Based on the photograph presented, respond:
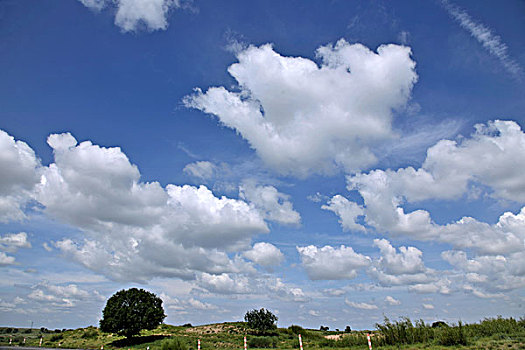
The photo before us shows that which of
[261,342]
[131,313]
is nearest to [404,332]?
[261,342]

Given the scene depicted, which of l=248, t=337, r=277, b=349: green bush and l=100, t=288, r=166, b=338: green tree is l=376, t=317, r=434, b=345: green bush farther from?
l=100, t=288, r=166, b=338: green tree

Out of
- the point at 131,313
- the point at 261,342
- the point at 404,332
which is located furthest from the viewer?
the point at 131,313

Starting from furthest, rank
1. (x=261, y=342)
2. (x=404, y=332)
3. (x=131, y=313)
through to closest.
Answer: (x=131, y=313), (x=261, y=342), (x=404, y=332)

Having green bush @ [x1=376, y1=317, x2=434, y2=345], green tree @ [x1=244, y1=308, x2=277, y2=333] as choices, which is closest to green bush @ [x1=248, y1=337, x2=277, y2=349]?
green tree @ [x1=244, y1=308, x2=277, y2=333]

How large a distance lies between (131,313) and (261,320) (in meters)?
19.2

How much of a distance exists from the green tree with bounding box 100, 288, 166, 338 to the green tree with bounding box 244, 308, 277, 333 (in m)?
13.1

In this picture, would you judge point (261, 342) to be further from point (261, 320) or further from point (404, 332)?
point (404, 332)

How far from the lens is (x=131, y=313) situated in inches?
2143

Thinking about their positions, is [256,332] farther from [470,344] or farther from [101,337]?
[470,344]

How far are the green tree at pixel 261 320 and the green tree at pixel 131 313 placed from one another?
13060 mm

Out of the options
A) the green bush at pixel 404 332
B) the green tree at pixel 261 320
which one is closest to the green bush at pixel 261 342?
the green tree at pixel 261 320

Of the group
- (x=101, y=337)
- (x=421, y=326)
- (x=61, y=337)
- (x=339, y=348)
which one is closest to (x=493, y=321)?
(x=421, y=326)

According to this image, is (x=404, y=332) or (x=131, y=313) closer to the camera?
(x=404, y=332)

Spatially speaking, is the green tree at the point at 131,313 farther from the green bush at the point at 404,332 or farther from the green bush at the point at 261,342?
the green bush at the point at 404,332
